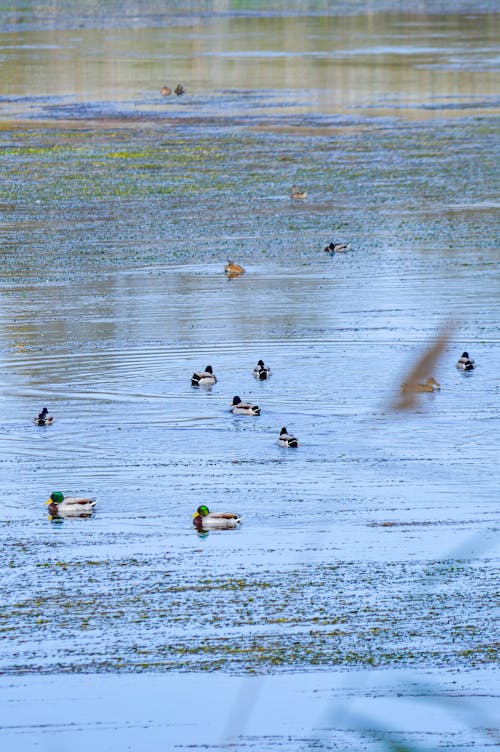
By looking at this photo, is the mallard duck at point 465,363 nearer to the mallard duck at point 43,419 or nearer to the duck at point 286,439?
the duck at point 286,439

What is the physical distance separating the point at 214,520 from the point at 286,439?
2.76 m

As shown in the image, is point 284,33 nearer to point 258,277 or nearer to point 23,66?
point 23,66

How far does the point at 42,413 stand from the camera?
1809 cm

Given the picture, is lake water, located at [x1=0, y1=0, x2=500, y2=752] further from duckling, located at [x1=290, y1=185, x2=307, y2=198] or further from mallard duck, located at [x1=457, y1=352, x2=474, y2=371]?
duckling, located at [x1=290, y1=185, x2=307, y2=198]

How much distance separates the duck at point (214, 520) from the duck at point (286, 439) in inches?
91.8

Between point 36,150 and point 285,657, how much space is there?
2791cm

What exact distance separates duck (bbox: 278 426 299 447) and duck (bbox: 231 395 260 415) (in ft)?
4.17

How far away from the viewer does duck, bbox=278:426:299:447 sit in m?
16.9

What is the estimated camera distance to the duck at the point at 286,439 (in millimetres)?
16906

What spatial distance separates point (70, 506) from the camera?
14.9 meters

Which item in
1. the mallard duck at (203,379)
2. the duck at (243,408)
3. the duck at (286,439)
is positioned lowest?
the duck at (286,439)

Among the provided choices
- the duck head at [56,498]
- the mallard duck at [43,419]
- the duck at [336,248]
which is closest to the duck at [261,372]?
the mallard duck at [43,419]

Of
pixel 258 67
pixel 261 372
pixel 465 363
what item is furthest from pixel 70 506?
pixel 258 67

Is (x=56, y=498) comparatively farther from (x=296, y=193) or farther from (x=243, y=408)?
(x=296, y=193)
